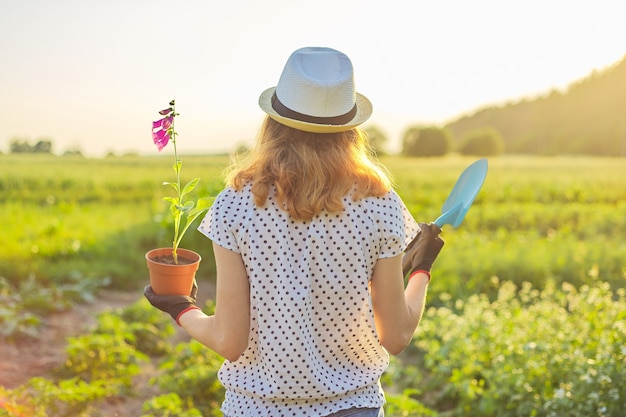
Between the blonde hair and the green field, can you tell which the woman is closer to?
the blonde hair

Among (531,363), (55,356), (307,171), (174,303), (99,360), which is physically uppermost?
(307,171)

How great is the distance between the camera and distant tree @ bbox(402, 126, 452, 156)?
2356 centimetres

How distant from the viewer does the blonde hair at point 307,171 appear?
1473mm

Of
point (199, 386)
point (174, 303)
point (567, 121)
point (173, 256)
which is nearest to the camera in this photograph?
point (174, 303)

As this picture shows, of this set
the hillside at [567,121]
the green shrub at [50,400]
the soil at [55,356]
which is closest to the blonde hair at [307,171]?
the green shrub at [50,400]

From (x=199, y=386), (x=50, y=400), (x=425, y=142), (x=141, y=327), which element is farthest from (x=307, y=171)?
(x=425, y=142)

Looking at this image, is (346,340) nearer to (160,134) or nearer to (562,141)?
(160,134)

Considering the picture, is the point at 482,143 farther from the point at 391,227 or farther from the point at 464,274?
the point at 391,227

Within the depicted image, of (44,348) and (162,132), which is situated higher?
(162,132)

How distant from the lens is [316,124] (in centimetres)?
153

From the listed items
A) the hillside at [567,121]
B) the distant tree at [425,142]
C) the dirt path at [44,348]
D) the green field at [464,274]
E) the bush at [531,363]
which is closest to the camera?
the bush at [531,363]

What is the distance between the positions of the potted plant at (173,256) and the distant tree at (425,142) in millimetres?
21176

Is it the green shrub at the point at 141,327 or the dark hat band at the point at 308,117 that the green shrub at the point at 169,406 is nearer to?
the green shrub at the point at 141,327

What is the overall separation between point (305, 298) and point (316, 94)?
1.53 ft
